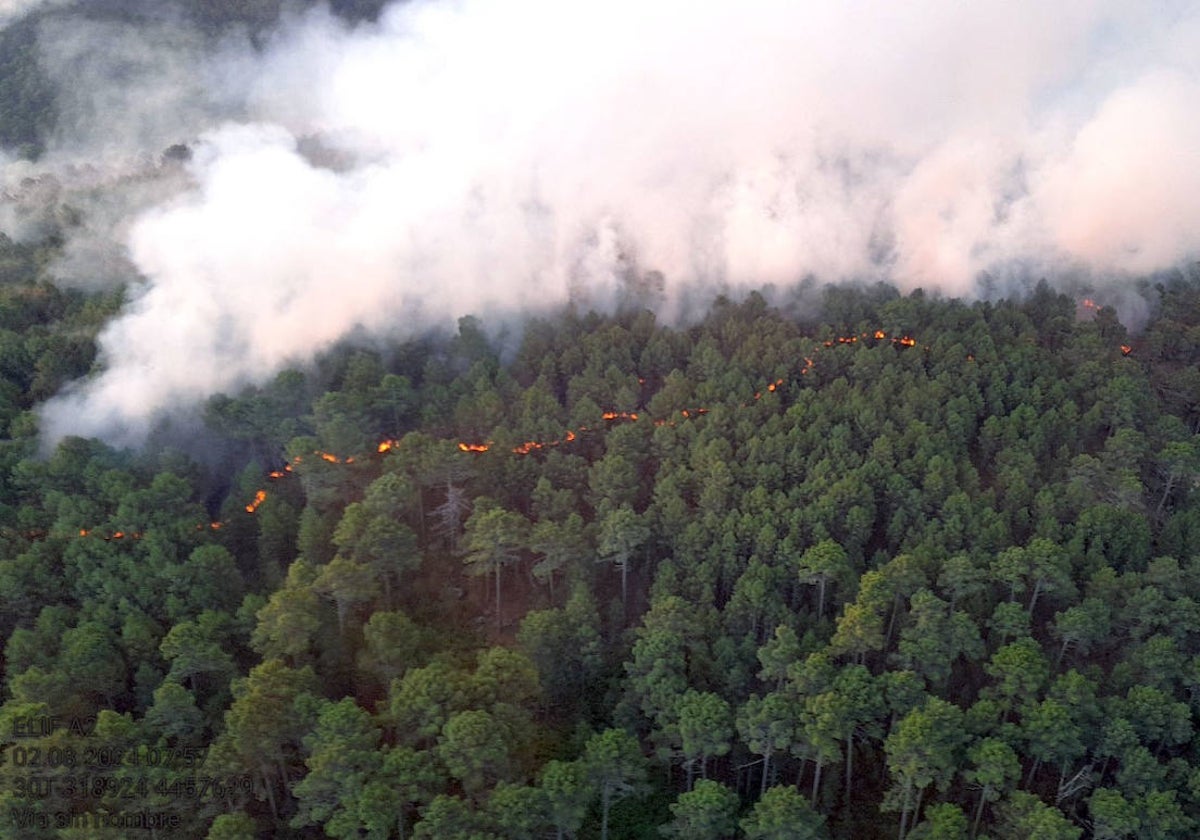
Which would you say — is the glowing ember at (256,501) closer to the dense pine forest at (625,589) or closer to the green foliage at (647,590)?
the dense pine forest at (625,589)

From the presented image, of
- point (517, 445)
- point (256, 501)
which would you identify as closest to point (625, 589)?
point (517, 445)

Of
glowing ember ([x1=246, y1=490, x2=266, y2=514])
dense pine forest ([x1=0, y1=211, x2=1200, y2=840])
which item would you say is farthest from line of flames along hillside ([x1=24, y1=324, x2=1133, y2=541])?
dense pine forest ([x1=0, y1=211, x2=1200, y2=840])

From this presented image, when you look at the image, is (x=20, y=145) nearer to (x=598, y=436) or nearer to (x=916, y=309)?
(x=598, y=436)

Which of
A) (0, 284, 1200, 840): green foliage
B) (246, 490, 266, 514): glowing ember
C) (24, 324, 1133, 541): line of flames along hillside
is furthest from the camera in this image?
(246, 490, 266, 514): glowing ember

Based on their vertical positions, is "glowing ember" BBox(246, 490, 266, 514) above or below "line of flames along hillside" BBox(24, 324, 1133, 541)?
below

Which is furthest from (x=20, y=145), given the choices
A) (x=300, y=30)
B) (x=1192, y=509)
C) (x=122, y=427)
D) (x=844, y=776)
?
(x=1192, y=509)

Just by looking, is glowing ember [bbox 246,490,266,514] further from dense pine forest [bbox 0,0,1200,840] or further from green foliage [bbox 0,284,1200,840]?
green foliage [bbox 0,284,1200,840]

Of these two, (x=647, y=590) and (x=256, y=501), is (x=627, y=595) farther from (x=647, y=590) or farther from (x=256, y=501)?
(x=256, y=501)

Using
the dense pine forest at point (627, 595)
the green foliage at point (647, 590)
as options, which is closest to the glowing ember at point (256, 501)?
the dense pine forest at point (627, 595)

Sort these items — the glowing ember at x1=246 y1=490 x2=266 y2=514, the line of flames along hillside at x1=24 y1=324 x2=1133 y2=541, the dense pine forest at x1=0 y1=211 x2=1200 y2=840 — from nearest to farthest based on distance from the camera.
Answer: the dense pine forest at x1=0 y1=211 x2=1200 y2=840 < the line of flames along hillside at x1=24 y1=324 x2=1133 y2=541 < the glowing ember at x1=246 y1=490 x2=266 y2=514

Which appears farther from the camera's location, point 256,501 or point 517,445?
point 517,445
